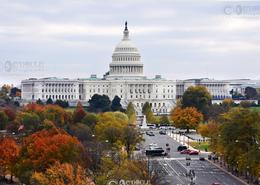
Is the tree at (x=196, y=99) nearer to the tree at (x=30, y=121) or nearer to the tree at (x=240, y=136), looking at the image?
the tree at (x=30, y=121)

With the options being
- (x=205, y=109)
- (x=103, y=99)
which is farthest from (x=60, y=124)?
(x=103, y=99)

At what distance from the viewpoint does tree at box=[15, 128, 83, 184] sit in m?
59.3

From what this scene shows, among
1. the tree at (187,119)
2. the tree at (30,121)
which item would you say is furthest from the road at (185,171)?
the tree at (187,119)

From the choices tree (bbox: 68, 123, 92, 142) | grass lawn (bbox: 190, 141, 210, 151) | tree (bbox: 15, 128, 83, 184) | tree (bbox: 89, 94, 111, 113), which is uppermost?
tree (bbox: 89, 94, 111, 113)

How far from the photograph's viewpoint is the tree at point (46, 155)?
59344 mm

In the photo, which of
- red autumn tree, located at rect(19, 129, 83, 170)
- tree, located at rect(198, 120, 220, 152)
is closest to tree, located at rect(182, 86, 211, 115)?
tree, located at rect(198, 120, 220, 152)

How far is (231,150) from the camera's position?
6588 centimetres

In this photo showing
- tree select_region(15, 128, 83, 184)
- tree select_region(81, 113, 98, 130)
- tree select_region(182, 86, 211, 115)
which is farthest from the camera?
tree select_region(182, 86, 211, 115)

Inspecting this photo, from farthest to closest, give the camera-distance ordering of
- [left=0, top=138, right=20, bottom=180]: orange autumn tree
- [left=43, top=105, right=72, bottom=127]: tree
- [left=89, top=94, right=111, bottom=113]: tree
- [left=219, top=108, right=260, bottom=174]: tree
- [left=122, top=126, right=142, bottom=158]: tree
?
[left=89, top=94, right=111, bottom=113]: tree < [left=43, top=105, right=72, bottom=127]: tree < [left=122, top=126, right=142, bottom=158]: tree < [left=0, top=138, right=20, bottom=180]: orange autumn tree < [left=219, top=108, right=260, bottom=174]: tree

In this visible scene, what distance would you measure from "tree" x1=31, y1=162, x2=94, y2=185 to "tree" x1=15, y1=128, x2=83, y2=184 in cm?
667

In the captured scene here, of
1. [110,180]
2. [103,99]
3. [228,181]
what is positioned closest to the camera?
[110,180]

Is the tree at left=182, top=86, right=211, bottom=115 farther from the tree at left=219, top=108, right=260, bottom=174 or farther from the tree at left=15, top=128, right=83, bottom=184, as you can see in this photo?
the tree at left=15, top=128, right=83, bottom=184

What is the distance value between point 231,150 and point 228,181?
4.59 metres

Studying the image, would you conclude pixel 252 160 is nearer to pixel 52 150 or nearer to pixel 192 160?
pixel 52 150
